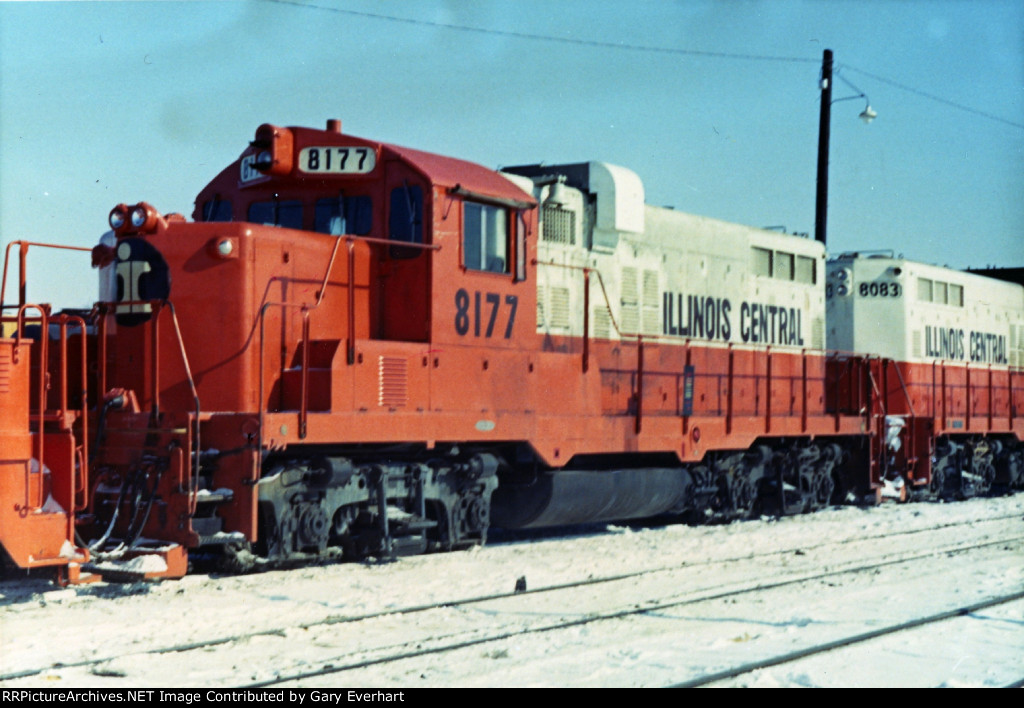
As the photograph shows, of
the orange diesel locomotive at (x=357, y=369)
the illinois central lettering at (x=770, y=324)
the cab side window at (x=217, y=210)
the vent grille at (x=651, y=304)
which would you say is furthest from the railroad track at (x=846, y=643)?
the cab side window at (x=217, y=210)

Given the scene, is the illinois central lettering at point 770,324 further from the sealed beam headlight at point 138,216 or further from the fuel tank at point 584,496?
the sealed beam headlight at point 138,216

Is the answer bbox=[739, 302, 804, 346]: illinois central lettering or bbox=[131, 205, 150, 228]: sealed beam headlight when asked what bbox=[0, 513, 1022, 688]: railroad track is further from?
bbox=[739, 302, 804, 346]: illinois central lettering

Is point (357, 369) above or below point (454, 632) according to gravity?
above

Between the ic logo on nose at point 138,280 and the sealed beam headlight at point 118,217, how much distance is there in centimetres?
14

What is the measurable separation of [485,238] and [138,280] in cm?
298

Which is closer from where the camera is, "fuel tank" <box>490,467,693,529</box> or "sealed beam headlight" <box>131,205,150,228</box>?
"sealed beam headlight" <box>131,205,150,228</box>

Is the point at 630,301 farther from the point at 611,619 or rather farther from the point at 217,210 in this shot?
the point at 611,619

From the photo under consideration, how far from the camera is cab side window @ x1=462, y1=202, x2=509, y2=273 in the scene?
10.1 m

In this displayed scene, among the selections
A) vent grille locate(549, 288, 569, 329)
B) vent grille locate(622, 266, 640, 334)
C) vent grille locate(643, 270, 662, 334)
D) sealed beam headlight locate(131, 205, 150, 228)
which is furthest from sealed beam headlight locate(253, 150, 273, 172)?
vent grille locate(643, 270, 662, 334)

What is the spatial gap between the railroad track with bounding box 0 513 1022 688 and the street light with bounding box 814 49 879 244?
12.1m

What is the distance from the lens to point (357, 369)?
9234mm

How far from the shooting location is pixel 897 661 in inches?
254

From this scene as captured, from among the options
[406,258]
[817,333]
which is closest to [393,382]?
[406,258]

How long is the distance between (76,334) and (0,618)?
2.61 meters
